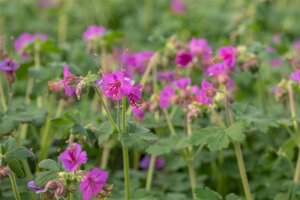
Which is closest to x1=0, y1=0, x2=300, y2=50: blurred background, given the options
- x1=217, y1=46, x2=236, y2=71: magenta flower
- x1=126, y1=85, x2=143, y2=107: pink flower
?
x1=217, y1=46, x2=236, y2=71: magenta flower

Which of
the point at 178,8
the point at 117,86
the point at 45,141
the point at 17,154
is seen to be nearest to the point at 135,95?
the point at 117,86

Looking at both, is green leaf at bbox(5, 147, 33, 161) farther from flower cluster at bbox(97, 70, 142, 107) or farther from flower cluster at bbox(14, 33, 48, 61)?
flower cluster at bbox(14, 33, 48, 61)

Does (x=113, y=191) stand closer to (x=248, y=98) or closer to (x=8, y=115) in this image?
(x=8, y=115)

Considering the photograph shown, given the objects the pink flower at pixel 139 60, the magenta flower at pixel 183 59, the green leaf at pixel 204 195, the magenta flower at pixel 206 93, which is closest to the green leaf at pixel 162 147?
the magenta flower at pixel 206 93

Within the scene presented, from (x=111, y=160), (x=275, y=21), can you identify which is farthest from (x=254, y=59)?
(x=275, y=21)

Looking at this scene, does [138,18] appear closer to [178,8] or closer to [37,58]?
[178,8]

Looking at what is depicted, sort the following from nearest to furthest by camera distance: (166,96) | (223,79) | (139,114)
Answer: (223,79)
(166,96)
(139,114)

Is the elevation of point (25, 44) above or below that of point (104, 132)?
above
